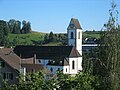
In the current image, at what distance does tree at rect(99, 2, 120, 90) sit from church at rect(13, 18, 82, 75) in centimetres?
5696

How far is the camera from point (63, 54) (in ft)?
251

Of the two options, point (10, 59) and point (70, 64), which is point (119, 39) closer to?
point (10, 59)

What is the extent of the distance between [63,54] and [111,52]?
63.8 m

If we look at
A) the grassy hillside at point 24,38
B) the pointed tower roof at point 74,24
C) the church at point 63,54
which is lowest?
the church at point 63,54

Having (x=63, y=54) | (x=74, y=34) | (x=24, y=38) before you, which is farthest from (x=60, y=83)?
(x=24, y=38)

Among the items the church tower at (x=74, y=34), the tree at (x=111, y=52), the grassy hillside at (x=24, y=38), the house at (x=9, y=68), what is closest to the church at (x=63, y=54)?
the church tower at (x=74, y=34)

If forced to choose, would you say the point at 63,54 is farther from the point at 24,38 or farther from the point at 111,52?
the point at 24,38

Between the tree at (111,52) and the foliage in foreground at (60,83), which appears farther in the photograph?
the foliage in foreground at (60,83)

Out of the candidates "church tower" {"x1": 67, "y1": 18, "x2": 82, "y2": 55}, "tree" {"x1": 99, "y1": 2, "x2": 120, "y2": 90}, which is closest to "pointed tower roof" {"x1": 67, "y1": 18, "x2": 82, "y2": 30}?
"church tower" {"x1": 67, "y1": 18, "x2": 82, "y2": 55}

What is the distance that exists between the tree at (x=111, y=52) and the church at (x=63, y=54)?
57.0 metres

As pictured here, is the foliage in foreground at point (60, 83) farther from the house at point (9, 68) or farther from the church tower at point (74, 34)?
the church tower at point (74, 34)

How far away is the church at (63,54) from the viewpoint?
72.9 meters

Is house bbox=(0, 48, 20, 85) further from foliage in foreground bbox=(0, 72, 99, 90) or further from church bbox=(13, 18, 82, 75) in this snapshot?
church bbox=(13, 18, 82, 75)

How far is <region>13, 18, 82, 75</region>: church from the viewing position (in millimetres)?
72938
